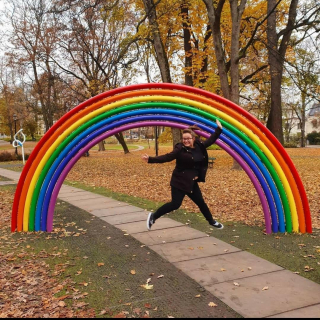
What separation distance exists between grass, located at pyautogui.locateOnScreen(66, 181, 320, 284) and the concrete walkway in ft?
0.60

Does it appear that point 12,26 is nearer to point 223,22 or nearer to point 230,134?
point 223,22

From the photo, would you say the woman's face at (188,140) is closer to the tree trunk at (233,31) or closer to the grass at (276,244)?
the grass at (276,244)

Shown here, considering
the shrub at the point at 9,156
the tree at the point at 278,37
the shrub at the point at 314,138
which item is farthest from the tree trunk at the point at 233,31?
the shrub at the point at 314,138

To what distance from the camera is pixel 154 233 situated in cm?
632

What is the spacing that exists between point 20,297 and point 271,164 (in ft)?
14.3

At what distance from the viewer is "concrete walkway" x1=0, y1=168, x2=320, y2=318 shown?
353 centimetres

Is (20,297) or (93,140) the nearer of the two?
(20,297)

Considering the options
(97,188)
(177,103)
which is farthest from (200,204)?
(97,188)

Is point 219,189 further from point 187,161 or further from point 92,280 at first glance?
point 92,280

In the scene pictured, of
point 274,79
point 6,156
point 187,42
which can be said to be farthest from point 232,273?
point 6,156

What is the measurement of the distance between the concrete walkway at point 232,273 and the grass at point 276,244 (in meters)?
0.18

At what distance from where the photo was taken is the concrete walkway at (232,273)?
3.53 m

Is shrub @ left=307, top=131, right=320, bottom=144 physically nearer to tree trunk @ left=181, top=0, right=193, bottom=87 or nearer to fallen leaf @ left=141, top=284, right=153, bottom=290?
tree trunk @ left=181, top=0, right=193, bottom=87

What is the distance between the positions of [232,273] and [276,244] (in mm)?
1478
